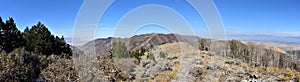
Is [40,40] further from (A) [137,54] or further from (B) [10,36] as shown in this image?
(A) [137,54]

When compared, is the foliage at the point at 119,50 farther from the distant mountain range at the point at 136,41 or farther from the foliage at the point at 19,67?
the foliage at the point at 19,67

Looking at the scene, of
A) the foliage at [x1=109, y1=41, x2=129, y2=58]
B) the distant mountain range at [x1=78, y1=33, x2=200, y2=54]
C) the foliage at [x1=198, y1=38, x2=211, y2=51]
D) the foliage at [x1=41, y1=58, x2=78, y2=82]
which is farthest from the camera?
the foliage at [x1=198, y1=38, x2=211, y2=51]

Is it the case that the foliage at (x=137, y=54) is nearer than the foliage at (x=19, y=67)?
No

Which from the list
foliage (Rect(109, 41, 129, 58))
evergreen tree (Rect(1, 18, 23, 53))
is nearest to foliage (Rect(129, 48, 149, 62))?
foliage (Rect(109, 41, 129, 58))

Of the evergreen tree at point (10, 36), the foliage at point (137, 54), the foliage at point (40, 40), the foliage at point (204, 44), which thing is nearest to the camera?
the foliage at point (137, 54)

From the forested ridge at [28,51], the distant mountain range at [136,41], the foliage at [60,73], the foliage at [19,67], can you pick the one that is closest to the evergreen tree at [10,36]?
the forested ridge at [28,51]

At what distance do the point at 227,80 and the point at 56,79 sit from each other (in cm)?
773

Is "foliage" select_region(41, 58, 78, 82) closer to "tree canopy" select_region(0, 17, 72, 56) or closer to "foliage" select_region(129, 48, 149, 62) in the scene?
"foliage" select_region(129, 48, 149, 62)

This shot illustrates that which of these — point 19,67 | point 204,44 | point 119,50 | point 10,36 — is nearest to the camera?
point 19,67

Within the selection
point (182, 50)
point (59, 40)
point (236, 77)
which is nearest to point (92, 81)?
point (236, 77)

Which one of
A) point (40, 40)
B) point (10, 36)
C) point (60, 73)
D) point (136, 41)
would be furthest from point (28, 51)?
point (60, 73)

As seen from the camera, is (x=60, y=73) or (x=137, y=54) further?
(x=137, y=54)

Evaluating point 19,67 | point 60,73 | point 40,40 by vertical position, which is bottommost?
point 60,73

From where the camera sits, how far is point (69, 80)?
13.5 metres
